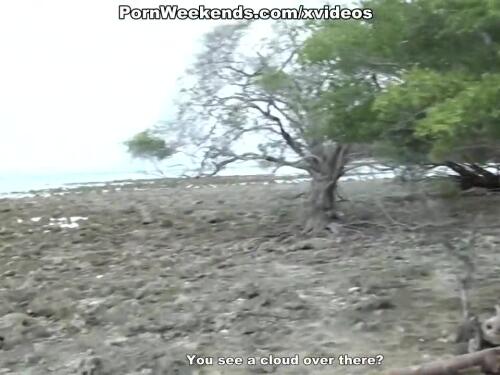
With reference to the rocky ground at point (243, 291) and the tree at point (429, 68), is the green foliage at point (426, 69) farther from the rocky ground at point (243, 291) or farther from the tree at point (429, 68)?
the rocky ground at point (243, 291)

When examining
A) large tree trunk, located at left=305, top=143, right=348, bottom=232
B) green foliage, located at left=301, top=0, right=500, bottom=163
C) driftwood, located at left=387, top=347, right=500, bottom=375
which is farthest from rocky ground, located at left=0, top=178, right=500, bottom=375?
green foliage, located at left=301, top=0, right=500, bottom=163

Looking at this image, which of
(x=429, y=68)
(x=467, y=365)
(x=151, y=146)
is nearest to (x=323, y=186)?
(x=151, y=146)

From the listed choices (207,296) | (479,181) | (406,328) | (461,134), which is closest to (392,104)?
(461,134)

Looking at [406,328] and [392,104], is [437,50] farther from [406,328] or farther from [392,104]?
[406,328]

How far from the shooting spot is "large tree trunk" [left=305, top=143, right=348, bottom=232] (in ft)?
44.2

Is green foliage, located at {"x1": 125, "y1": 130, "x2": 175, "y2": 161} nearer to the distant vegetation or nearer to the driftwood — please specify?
the distant vegetation

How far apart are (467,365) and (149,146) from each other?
10373mm

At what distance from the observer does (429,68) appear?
21.9 feet

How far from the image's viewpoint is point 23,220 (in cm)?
1936

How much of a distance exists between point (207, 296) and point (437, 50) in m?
4.30

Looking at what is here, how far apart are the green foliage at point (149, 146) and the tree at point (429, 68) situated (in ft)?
22.1

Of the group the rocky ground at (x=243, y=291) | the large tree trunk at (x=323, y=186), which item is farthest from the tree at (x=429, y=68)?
the large tree trunk at (x=323, y=186)

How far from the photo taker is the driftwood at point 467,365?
15.9 feet

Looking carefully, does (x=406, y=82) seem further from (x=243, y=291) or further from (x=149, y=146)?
(x=149, y=146)
